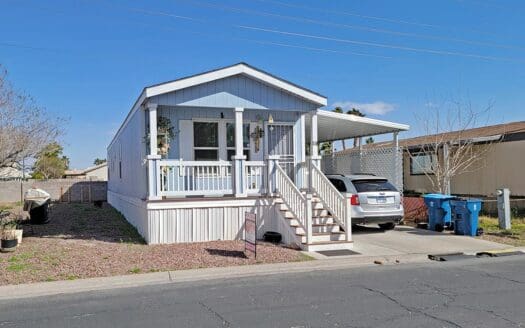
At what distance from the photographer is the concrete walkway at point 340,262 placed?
26.2ft

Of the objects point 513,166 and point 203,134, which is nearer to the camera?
point 203,134

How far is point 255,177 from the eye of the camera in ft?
43.1

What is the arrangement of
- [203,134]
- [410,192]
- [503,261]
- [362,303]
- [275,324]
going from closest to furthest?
[275,324], [362,303], [503,261], [203,134], [410,192]

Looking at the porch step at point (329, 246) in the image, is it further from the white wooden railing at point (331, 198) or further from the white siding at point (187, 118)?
the white siding at point (187, 118)

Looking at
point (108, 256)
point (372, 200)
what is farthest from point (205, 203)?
point (372, 200)

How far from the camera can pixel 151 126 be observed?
11750 mm

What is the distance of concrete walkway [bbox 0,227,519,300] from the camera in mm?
8000

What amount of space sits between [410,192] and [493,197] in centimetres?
436

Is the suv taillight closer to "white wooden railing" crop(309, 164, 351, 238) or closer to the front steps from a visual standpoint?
"white wooden railing" crop(309, 164, 351, 238)

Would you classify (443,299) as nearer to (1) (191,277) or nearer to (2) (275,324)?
(2) (275,324)

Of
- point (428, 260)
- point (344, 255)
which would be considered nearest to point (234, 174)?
point (344, 255)

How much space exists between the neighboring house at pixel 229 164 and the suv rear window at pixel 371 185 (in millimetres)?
1399

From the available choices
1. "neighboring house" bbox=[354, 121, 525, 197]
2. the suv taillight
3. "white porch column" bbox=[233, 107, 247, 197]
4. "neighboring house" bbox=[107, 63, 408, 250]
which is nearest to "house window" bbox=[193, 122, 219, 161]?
"neighboring house" bbox=[107, 63, 408, 250]

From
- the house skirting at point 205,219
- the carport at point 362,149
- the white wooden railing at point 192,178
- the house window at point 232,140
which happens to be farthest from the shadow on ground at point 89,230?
the carport at point 362,149
